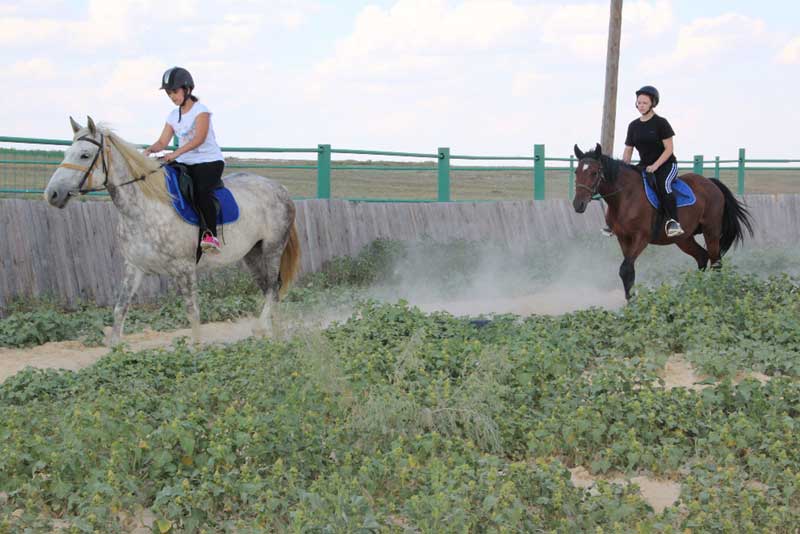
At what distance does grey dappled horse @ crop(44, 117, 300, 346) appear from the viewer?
30.1 ft

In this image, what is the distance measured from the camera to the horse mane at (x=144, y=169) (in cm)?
948

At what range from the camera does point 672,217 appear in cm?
1248

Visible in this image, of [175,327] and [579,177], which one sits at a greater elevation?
[579,177]

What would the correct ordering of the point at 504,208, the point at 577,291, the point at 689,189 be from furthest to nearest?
the point at 504,208
the point at 577,291
the point at 689,189

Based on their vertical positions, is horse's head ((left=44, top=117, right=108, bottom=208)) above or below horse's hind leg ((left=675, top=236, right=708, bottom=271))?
above

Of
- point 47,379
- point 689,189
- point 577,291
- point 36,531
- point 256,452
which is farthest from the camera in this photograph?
point 577,291

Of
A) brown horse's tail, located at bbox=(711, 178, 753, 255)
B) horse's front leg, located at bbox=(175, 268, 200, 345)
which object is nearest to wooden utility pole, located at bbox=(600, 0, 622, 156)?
brown horse's tail, located at bbox=(711, 178, 753, 255)

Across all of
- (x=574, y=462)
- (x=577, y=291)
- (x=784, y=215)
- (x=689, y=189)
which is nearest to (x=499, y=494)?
(x=574, y=462)

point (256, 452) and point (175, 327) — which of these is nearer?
point (256, 452)

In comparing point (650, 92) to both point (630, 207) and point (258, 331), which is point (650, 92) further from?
point (258, 331)

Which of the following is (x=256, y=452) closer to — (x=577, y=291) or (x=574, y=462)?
(x=574, y=462)

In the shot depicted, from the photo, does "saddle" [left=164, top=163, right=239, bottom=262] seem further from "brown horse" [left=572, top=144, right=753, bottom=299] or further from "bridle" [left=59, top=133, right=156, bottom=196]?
"brown horse" [left=572, top=144, right=753, bottom=299]

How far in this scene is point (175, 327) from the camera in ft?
39.2

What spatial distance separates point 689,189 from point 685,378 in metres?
5.42
